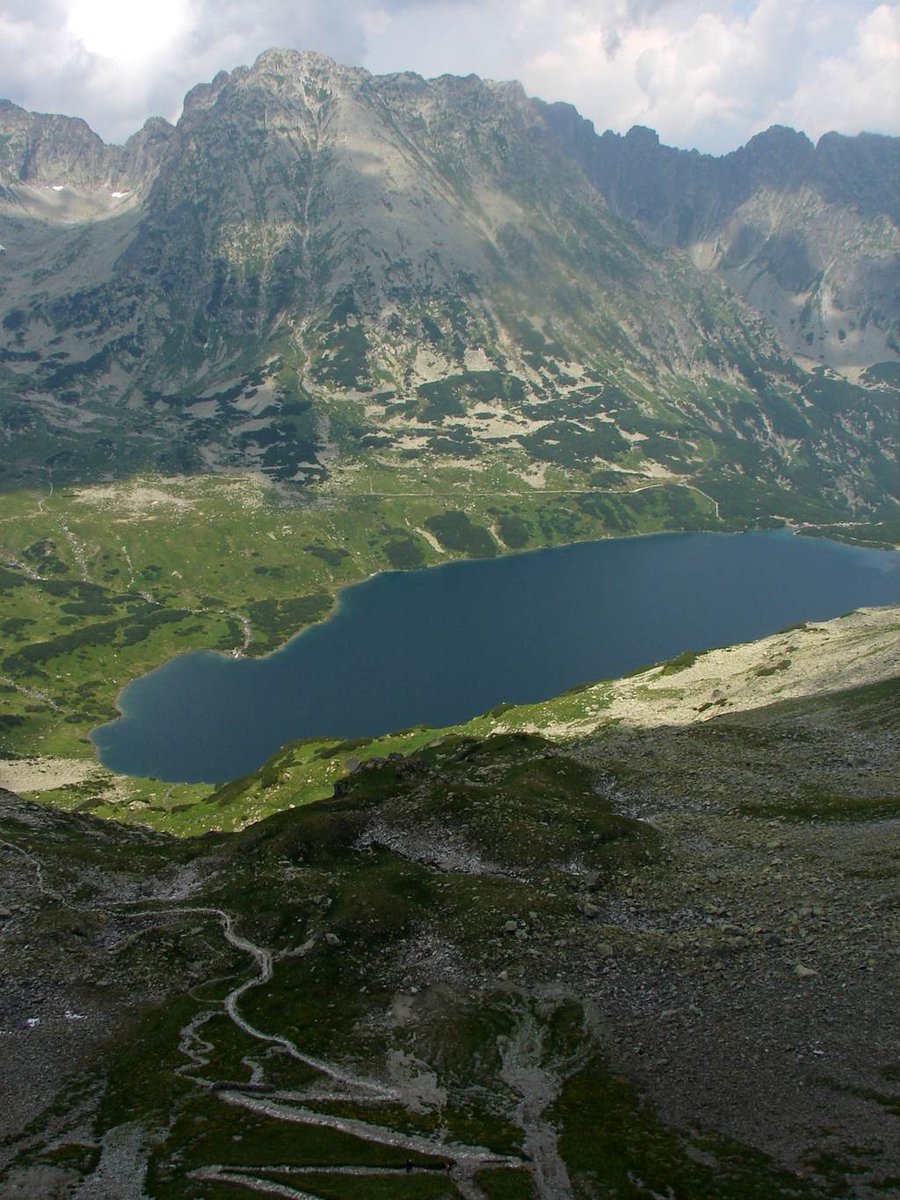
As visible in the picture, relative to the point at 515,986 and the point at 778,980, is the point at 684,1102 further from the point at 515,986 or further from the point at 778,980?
the point at 515,986

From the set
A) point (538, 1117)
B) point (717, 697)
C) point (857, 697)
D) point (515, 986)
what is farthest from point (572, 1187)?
point (717, 697)

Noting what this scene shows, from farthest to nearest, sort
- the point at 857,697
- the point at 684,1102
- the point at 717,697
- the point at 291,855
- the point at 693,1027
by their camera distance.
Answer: the point at 717,697 < the point at 857,697 < the point at 291,855 < the point at 693,1027 < the point at 684,1102

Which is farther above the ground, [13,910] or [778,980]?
[13,910]

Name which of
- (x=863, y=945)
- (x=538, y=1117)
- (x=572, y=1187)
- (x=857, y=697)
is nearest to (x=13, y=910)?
(x=538, y=1117)

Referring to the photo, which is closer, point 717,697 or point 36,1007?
point 36,1007

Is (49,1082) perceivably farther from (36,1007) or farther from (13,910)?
(13,910)

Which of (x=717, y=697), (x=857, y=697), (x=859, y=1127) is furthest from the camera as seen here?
(x=717, y=697)
